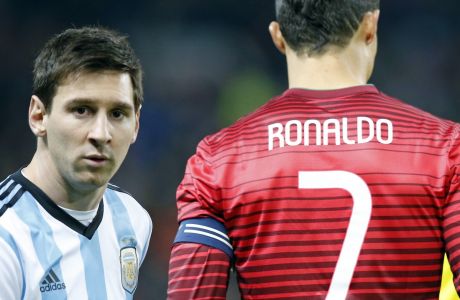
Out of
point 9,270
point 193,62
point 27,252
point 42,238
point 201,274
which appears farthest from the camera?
point 193,62

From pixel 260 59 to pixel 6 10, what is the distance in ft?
9.25

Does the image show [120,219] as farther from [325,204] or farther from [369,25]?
[369,25]

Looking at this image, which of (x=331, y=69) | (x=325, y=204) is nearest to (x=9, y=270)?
(x=325, y=204)

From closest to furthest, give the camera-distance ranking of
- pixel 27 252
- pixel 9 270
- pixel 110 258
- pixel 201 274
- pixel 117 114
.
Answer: pixel 201 274
pixel 9 270
pixel 27 252
pixel 117 114
pixel 110 258

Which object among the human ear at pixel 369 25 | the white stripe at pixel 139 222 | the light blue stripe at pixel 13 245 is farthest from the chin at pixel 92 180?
the human ear at pixel 369 25

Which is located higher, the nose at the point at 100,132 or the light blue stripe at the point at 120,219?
the nose at the point at 100,132

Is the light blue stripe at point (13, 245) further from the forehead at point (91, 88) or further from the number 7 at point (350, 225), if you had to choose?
the number 7 at point (350, 225)

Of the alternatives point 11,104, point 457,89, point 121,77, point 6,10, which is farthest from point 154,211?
point 121,77

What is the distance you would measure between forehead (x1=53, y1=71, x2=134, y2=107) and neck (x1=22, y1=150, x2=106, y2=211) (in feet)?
0.75

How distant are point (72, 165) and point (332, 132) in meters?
1.08

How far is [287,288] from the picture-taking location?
7.63ft

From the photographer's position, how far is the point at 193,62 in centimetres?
943

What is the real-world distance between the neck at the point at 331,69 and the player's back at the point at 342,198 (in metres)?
0.03

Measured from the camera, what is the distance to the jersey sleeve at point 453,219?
7.38ft
